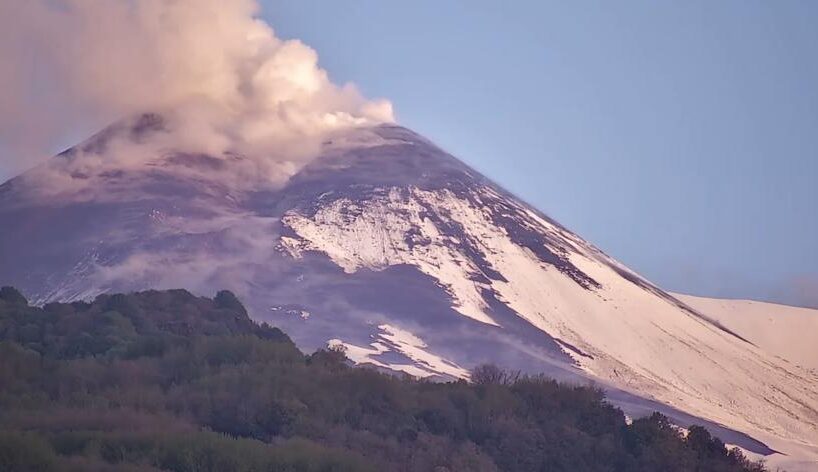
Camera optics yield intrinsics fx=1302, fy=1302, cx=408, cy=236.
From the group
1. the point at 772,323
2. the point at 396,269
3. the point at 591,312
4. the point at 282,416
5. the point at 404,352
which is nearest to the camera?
the point at 282,416

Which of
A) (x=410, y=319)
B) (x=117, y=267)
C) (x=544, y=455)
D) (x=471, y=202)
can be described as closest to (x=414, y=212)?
(x=471, y=202)

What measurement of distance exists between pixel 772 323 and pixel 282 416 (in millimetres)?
122509

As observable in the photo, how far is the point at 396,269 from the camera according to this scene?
91.9 meters

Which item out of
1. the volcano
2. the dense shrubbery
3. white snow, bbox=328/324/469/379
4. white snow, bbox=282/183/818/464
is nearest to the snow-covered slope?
the volcano

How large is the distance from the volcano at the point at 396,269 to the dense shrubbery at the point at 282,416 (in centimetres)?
3867

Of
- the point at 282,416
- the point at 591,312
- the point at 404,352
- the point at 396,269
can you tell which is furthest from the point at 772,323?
the point at 282,416

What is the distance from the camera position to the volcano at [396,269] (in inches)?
3201

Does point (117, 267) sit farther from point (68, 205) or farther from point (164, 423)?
point (164, 423)

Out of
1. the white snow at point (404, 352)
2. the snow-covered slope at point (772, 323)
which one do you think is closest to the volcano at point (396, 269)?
the white snow at point (404, 352)

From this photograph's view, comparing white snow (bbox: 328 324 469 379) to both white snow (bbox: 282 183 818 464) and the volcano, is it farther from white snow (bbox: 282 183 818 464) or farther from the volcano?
white snow (bbox: 282 183 818 464)

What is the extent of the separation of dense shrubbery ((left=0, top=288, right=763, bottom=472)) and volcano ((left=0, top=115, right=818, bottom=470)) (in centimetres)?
3867

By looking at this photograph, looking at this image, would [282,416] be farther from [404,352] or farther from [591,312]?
[591,312]

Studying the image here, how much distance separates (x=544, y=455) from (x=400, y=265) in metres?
65.7

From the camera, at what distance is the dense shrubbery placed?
2030cm
